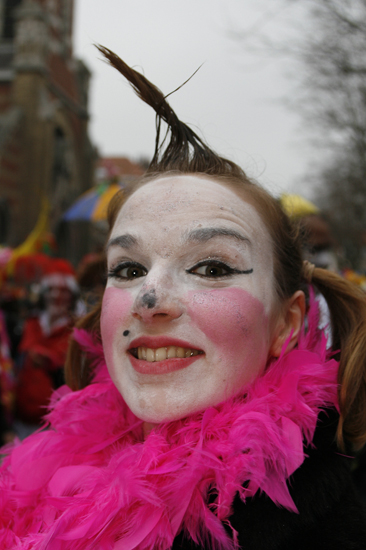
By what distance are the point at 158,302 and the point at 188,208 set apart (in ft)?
0.94

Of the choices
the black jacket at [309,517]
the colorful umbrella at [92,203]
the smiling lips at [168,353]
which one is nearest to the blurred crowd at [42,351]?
the colorful umbrella at [92,203]

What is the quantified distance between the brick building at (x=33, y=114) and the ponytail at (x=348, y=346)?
13.2 m

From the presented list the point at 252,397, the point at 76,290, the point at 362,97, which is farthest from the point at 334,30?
the point at 252,397

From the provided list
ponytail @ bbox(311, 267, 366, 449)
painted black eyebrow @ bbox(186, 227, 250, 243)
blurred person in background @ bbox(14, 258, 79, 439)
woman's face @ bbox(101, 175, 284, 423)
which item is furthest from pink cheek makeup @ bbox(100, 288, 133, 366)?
blurred person in background @ bbox(14, 258, 79, 439)

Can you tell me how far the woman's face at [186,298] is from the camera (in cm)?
119

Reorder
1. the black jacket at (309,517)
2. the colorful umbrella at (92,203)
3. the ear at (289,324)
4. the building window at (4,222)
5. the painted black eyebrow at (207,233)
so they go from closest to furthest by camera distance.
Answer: the black jacket at (309,517) → the painted black eyebrow at (207,233) → the ear at (289,324) → the colorful umbrella at (92,203) → the building window at (4,222)

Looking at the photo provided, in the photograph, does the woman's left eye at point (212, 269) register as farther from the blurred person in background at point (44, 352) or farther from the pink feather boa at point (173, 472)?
the blurred person in background at point (44, 352)

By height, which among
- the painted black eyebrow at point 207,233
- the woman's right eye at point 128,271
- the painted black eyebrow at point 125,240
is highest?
the painted black eyebrow at point 207,233

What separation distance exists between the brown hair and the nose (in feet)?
1.12

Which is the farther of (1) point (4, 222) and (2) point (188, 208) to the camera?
(1) point (4, 222)

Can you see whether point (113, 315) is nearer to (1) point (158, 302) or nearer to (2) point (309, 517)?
(1) point (158, 302)

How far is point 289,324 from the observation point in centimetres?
143

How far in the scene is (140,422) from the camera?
1381 mm

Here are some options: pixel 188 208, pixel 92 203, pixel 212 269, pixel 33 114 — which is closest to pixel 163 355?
pixel 212 269
